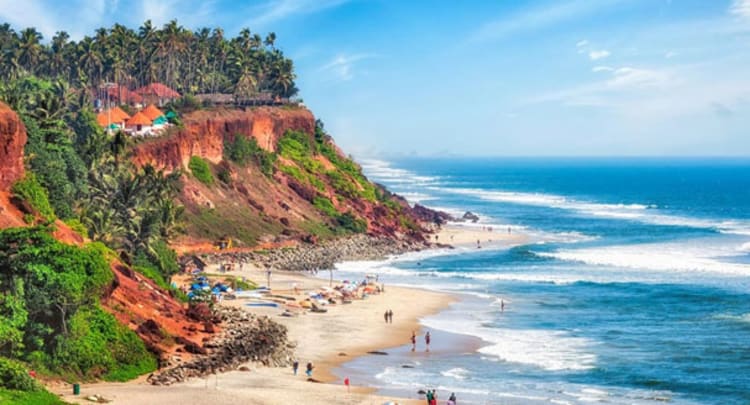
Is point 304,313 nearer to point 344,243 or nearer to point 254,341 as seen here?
point 254,341

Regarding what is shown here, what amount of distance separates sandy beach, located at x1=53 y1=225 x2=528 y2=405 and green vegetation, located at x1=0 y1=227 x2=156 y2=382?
1521 mm

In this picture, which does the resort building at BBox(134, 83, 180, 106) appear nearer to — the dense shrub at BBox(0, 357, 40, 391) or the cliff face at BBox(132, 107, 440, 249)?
the cliff face at BBox(132, 107, 440, 249)

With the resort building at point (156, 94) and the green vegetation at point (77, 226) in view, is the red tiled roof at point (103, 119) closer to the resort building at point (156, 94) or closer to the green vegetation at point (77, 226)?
the resort building at point (156, 94)

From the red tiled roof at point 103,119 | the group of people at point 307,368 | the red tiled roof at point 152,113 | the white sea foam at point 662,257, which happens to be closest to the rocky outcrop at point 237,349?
the group of people at point 307,368

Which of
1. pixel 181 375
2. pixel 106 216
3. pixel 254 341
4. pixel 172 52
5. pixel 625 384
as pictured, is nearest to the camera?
pixel 181 375

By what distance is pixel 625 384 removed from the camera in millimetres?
43688

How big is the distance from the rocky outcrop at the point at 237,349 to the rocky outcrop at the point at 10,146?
12601mm

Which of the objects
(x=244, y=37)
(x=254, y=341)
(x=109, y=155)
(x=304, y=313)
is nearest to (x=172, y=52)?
(x=244, y=37)

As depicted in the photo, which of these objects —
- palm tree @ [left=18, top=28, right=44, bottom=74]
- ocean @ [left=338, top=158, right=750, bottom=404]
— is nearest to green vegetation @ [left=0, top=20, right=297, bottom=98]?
palm tree @ [left=18, top=28, right=44, bottom=74]

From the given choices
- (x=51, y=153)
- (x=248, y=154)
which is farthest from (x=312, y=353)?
(x=248, y=154)

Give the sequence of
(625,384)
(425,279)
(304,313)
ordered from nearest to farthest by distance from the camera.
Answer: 1. (625,384)
2. (304,313)
3. (425,279)

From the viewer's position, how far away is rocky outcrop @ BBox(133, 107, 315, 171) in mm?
88387

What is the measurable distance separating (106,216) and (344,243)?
1714 inches

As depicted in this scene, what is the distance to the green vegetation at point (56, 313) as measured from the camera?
3803 centimetres
